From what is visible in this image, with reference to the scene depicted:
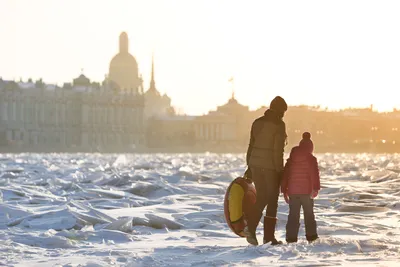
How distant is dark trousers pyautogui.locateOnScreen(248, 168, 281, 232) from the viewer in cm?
855

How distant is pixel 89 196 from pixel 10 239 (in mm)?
5751

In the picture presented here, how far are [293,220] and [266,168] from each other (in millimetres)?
599

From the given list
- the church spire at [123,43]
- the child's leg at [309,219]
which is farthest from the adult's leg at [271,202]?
the church spire at [123,43]

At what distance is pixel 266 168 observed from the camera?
28.0 ft

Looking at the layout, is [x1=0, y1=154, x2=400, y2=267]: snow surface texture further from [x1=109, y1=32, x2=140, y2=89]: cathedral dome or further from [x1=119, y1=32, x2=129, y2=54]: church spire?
[x1=119, y1=32, x2=129, y2=54]: church spire

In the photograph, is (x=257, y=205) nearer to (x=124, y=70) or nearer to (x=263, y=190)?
(x=263, y=190)

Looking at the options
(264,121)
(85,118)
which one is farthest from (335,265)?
(85,118)

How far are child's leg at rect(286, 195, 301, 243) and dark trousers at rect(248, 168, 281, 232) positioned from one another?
18 cm

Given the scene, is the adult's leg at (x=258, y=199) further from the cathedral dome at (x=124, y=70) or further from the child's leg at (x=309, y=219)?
the cathedral dome at (x=124, y=70)

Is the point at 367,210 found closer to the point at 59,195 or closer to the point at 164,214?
the point at 164,214

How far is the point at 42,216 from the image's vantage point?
1072cm

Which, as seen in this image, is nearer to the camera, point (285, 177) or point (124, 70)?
point (285, 177)

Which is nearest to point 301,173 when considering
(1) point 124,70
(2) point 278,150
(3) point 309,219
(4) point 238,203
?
(2) point 278,150

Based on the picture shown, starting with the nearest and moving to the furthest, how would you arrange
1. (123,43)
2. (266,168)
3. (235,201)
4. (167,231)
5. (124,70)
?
(266,168)
(235,201)
(167,231)
(124,70)
(123,43)
